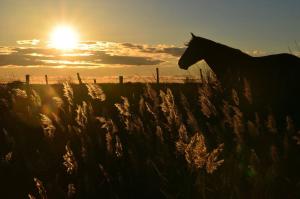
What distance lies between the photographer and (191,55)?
42.0 ft

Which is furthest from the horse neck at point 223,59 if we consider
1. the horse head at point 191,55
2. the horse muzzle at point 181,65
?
the horse muzzle at point 181,65

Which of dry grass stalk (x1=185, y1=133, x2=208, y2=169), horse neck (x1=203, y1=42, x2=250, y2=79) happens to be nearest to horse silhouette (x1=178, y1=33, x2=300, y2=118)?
horse neck (x1=203, y1=42, x2=250, y2=79)

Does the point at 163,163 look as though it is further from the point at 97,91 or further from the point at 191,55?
the point at 191,55

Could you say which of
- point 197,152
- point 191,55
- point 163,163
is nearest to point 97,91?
point 163,163

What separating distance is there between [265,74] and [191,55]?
3247 mm

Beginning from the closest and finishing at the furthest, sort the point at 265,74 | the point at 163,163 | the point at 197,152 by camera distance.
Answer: the point at 197,152 < the point at 163,163 < the point at 265,74

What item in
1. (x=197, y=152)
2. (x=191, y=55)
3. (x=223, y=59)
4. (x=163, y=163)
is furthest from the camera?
(x=191, y=55)

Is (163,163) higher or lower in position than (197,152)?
lower

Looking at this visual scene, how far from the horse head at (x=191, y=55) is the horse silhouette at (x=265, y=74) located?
108 centimetres

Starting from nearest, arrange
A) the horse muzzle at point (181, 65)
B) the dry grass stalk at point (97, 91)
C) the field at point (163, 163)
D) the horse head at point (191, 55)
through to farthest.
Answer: the field at point (163, 163)
the dry grass stalk at point (97, 91)
the horse head at point (191, 55)
the horse muzzle at point (181, 65)

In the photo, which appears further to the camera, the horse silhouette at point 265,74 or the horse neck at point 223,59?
the horse neck at point 223,59

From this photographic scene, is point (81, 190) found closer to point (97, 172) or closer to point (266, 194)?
point (97, 172)

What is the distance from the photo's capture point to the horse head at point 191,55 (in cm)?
1252

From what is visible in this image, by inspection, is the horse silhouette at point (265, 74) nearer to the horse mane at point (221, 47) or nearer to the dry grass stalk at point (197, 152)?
the horse mane at point (221, 47)
